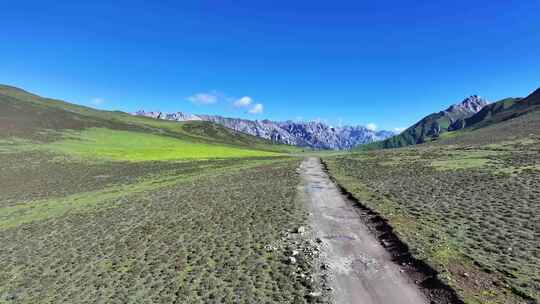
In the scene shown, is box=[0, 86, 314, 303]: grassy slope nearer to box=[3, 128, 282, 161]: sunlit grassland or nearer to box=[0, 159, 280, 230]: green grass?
box=[0, 159, 280, 230]: green grass

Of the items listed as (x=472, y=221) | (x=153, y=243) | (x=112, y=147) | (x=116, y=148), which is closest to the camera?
(x=472, y=221)

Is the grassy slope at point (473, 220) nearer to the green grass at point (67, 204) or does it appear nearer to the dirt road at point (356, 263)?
the dirt road at point (356, 263)

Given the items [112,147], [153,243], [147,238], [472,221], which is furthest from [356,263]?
[112,147]

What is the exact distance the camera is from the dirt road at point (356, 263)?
14.0m

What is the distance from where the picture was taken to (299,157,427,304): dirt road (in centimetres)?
1405

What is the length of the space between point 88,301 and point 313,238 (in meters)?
13.2

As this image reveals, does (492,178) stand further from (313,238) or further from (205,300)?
(205,300)

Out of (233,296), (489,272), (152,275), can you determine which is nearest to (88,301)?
(152,275)

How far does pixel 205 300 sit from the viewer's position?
48.8ft

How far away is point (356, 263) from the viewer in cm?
1756

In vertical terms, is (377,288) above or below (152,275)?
above

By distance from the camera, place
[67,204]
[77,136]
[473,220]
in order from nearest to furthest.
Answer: [473,220], [67,204], [77,136]

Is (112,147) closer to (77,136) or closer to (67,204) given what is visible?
(77,136)

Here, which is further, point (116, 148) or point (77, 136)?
point (77, 136)
